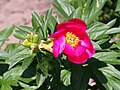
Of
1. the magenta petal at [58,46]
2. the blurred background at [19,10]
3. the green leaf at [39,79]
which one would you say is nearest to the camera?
the magenta petal at [58,46]

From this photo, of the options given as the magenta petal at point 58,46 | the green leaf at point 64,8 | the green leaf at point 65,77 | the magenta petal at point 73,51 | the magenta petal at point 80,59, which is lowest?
the green leaf at point 65,77

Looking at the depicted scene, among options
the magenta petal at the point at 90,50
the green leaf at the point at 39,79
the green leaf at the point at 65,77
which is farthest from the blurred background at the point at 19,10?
the magenta petal at the point at 90,50

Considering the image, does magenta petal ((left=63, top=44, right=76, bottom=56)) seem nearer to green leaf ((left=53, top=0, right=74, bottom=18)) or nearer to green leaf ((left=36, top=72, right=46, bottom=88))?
green leaf ((left=36, top=72, right=46, bottom=88))

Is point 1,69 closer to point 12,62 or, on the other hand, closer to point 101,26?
point 12,62

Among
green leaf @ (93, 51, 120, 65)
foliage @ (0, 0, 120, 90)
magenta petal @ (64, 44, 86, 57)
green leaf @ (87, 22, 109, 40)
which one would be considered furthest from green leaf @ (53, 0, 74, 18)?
magenta petal @ (64, 44, 86, 57)

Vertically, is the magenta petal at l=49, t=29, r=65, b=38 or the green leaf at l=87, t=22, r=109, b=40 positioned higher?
the magenta petal at l=49, t=29, r=65, b=38

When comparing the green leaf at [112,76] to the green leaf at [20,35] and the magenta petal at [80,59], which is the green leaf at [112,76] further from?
the green leaf at [20,35]

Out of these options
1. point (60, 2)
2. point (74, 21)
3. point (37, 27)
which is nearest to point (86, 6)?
point (60, 2)
